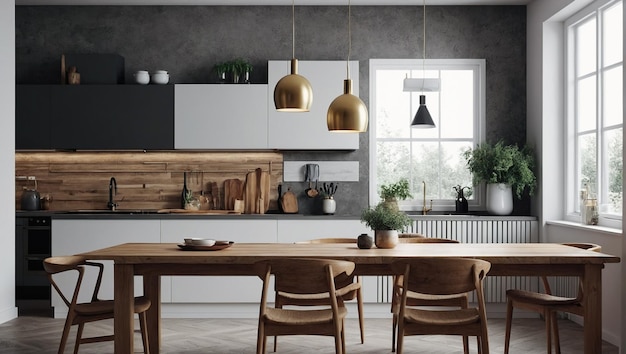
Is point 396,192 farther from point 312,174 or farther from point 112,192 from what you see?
point 112,192

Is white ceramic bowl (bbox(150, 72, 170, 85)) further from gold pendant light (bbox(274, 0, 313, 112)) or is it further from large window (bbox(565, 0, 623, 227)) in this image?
large window (bbox(565, 0, 623, 227))

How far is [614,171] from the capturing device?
5.78 m

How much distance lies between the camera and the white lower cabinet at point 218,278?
6.71 metres

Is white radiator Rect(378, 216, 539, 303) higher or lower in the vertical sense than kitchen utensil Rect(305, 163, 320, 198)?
lower

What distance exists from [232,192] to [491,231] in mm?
2634

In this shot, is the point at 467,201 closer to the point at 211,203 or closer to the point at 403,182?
the point at 403,182

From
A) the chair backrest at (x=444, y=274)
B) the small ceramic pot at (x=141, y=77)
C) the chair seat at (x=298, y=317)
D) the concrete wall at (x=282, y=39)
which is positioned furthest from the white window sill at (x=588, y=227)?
the small ceramic pot at (x=141, y=77)

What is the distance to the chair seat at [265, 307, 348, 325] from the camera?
4.04 meters

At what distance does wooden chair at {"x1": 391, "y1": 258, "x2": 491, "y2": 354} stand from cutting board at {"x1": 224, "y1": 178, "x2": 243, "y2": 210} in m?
3.49

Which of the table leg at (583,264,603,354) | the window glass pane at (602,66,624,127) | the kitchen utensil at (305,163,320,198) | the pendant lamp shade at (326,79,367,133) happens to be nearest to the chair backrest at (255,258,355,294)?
the pendant lamp shade at (326,79,367,133)

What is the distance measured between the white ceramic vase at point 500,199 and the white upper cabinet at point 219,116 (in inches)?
90.1

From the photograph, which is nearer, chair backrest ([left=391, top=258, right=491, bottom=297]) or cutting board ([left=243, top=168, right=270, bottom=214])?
chair backrest ([left=391, top=258, right=491, bottom=297])

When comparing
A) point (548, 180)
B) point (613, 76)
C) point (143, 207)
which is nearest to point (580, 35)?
point (613, 76)

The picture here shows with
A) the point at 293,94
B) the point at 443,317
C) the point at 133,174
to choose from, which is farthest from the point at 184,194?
the point at 443,317
